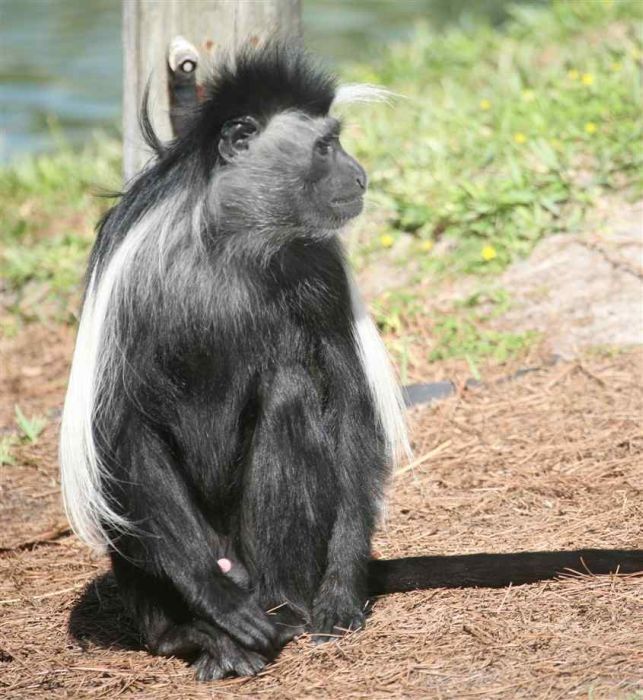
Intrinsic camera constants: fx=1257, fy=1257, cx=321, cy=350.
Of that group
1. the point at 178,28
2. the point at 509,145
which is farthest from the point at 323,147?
the point at 509,145

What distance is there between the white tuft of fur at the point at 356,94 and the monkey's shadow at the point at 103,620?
1726 millimetres

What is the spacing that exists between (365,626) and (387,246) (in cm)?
298

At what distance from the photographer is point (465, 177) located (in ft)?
21.2

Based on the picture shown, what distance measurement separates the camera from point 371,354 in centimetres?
381

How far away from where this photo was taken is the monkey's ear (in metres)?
3.66

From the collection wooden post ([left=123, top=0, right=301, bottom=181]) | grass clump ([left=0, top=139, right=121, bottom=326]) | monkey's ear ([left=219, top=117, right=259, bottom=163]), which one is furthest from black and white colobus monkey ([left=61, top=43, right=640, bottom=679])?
grass clump ([left=0, top=139, right=121, bottom=326])

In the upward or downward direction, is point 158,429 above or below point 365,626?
above

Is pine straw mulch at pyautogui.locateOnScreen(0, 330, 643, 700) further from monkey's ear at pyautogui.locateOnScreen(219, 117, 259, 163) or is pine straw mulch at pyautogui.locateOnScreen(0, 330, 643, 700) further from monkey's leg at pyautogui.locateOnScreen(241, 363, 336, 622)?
monkey's ear at pyautogui.locateOnScreen(219, 117, 259, 163)

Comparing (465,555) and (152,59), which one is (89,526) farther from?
(152,59)

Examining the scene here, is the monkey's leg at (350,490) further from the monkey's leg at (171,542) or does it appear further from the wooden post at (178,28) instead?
the wooden post at (178,28)

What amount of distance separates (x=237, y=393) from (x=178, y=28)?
175 centimetres

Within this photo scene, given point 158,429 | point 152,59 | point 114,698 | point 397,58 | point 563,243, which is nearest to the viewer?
point 114,698

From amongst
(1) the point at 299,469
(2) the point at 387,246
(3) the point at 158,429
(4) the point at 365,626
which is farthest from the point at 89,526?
(2) the point at 387,246

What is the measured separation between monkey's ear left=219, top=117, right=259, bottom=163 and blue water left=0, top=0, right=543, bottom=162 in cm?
679
